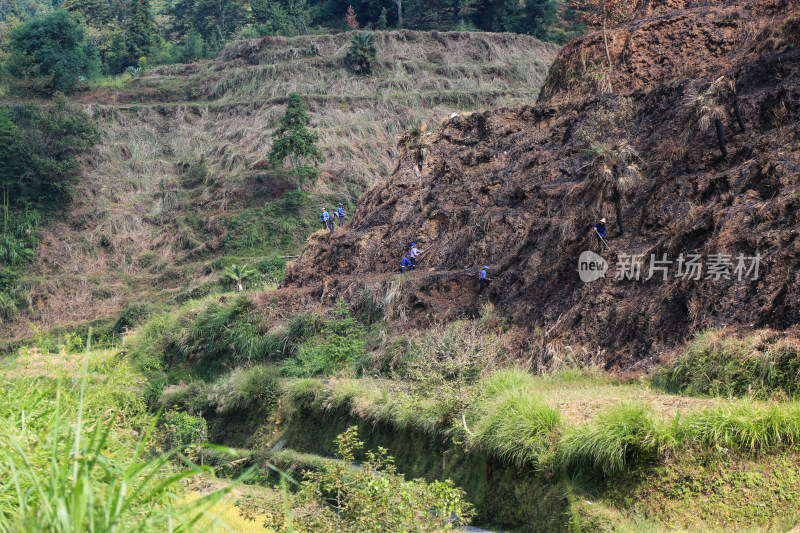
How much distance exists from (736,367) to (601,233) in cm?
552

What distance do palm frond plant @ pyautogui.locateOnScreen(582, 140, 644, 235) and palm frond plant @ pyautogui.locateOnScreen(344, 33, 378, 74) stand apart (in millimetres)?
45621

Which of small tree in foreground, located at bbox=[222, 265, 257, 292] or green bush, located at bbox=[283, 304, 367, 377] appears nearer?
green bush, located at bbox=[283, 304, 367, 377]

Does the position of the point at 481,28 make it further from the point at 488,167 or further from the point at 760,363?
the point at 760,363

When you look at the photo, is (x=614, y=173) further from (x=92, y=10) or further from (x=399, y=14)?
(x=92, y=10)

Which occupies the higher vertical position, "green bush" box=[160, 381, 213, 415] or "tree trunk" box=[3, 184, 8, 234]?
"tree trunk" box=[3, 184, 8, 234]

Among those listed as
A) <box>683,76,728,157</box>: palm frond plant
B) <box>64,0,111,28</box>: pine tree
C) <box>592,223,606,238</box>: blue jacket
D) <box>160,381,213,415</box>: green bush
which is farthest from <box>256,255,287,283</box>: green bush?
<box>64,0,111,28</box>: pine tree

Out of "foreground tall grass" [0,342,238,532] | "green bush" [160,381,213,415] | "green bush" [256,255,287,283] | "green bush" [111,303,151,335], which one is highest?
"foreground tall grass" [0,342,238,532]

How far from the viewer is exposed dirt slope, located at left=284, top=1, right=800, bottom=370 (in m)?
13.7

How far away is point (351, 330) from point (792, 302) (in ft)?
41.8

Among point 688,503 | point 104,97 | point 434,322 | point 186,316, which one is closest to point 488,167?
point 434,322

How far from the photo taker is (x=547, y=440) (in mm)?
11148

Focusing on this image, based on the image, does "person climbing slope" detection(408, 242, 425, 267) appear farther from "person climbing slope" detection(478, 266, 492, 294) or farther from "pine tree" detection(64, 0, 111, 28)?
"pine tree" detection(64, 0, 111, 28)

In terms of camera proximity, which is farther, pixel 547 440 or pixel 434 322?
pixel 434 322

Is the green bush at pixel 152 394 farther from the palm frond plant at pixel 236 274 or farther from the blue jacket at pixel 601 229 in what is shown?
the blue jacket at pixel 601 229
